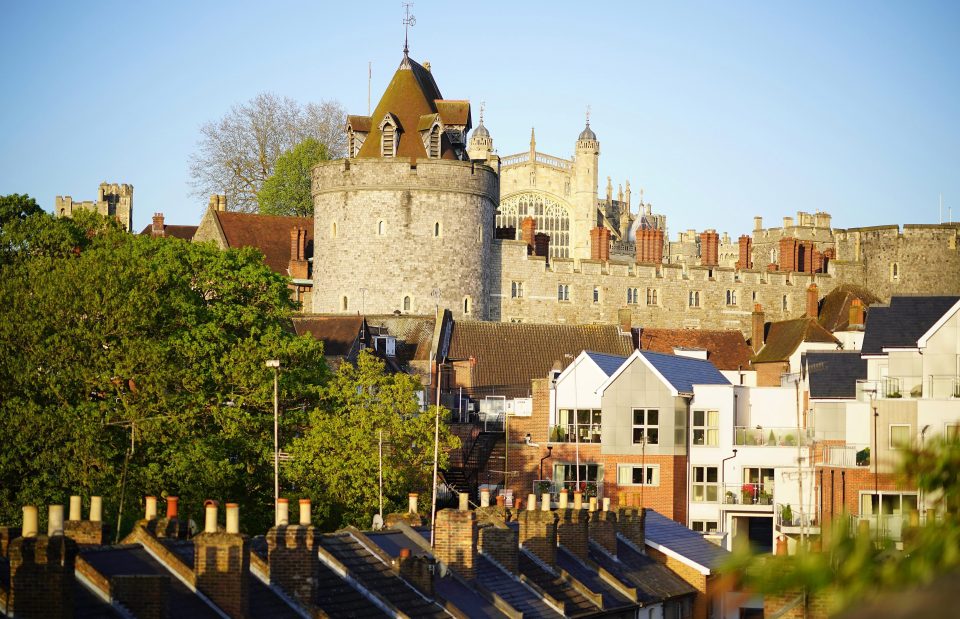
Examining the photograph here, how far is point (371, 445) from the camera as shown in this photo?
45.4m

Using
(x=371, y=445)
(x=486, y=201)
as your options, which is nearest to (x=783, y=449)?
(x=371, y=445)

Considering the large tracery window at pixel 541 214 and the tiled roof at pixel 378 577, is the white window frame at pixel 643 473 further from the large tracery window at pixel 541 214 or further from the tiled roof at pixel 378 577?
the large tracery window at pixel 541 214

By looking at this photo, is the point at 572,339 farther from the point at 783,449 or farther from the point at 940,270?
the point at 940,270

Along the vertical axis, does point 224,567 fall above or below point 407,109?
below

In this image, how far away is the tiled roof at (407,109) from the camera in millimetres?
77938

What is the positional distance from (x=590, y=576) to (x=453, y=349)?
39917mm

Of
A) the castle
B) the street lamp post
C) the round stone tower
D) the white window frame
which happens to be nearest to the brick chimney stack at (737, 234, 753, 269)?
the castle

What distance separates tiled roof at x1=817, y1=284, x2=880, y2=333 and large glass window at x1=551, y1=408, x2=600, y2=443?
29669 mm

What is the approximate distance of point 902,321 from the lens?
4584 cm

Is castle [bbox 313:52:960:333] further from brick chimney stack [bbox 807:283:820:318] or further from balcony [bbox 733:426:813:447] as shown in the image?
balcony [bbox 733:426:813:447]

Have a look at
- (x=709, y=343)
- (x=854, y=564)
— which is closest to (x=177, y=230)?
(x=709, y=343)

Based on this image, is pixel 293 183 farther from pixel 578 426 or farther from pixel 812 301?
pixel 578 426

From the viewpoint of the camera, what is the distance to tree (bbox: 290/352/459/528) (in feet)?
144

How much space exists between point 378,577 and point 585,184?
10136 centimetres
